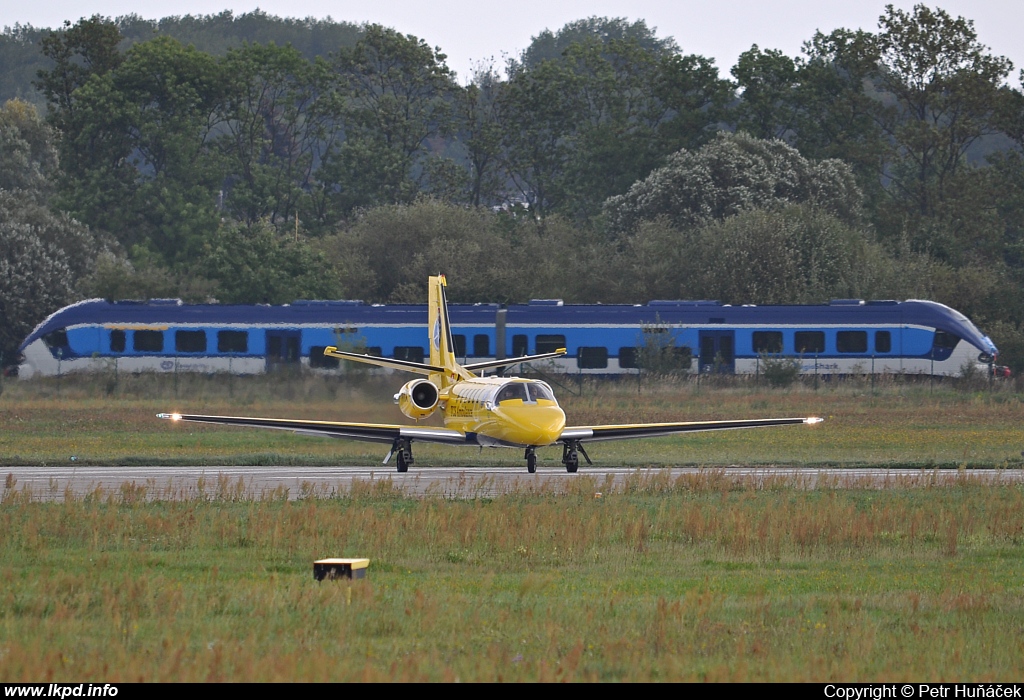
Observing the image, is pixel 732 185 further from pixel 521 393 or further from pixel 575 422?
pixel 521 393

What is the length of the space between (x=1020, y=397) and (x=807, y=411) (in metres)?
9.02

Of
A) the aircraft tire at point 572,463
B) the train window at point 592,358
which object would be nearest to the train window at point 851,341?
the train window at point 592,358

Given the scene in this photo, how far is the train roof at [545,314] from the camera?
50781 mm

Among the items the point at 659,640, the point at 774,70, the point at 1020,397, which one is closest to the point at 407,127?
the point at 774,70

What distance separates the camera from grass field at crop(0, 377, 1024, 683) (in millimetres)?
10398

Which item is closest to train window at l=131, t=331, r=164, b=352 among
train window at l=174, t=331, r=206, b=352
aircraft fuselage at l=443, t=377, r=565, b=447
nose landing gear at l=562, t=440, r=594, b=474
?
train window at l=174, t=331, r=206, b=352

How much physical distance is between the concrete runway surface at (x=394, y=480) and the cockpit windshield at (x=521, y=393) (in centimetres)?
150

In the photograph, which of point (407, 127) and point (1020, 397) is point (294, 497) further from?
point (407, 127)

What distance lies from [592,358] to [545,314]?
95.1 inches

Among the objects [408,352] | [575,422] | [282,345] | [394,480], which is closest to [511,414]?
[394,480]

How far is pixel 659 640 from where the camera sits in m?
11.2

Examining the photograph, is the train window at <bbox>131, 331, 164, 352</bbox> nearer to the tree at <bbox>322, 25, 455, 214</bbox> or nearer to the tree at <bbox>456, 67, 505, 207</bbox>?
the tree at <bbox>322, 25, 455, 214</bbox>

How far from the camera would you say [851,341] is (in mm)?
50781

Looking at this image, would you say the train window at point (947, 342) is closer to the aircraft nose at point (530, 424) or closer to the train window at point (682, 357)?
the train window at point (682, 357)
